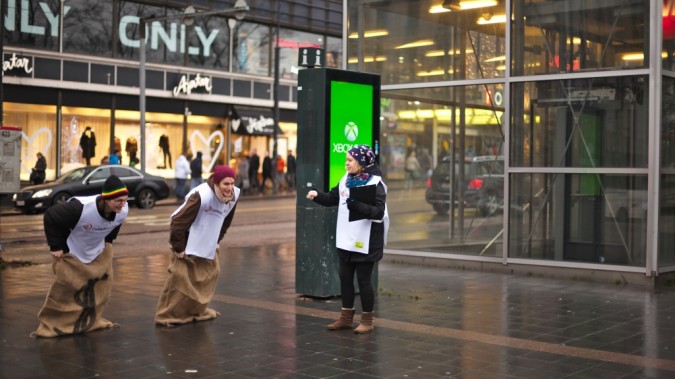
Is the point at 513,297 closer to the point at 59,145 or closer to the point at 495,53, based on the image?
the point at 495,53

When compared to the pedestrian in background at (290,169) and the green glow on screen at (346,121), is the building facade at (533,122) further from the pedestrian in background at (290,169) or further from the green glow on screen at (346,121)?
the pedestrian in background at (290,169)

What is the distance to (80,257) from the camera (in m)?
7.95

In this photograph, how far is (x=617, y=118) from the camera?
12.0 meters

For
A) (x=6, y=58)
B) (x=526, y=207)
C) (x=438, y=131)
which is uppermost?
(x=6, y=58)

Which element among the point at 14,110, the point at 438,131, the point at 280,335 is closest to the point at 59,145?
the point at 14,110

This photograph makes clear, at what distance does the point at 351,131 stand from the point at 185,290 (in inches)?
120

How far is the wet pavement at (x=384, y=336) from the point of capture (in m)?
6.86

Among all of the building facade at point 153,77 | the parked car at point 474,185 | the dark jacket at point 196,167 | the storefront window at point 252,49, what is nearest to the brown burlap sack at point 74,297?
the parked car at point 474,185

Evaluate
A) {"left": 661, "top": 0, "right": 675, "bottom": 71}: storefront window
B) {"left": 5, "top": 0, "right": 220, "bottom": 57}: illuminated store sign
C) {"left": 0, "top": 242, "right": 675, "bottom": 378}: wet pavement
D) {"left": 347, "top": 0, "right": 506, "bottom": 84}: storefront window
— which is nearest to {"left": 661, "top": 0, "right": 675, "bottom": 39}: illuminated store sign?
{"left": 661, "top": 0, "right": 675, "bottom": 71}: storefront window

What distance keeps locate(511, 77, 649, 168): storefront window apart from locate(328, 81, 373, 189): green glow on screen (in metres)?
3.05

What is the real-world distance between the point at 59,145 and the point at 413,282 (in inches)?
903

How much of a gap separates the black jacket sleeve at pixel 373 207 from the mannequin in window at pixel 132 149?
26799 millimetres

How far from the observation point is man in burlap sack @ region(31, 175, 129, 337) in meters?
7.75

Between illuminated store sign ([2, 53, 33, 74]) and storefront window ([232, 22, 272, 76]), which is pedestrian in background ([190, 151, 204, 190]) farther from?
storefront window ([232, 22, 272, 76])
